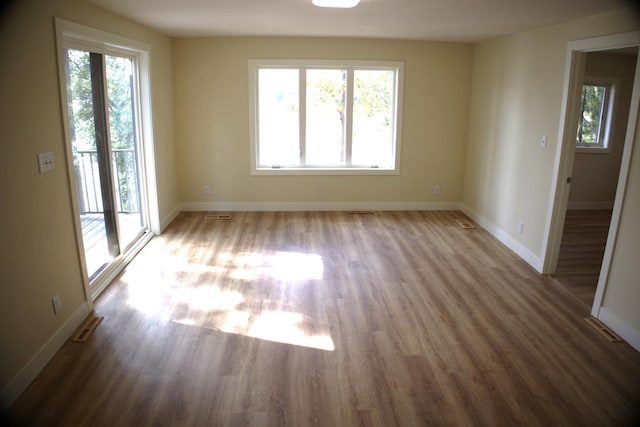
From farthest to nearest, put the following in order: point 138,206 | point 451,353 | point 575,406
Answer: point 138,206, point 451,353, point 575,406

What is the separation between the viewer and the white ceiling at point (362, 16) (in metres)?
3.38

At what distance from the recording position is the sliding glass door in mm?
3621

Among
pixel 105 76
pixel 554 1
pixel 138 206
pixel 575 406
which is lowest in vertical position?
pixel 575 406

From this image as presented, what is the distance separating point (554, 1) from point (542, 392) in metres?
2.62

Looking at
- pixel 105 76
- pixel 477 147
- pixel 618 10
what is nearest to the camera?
pixel 618 10

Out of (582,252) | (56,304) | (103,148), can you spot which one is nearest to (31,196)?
(56,304)

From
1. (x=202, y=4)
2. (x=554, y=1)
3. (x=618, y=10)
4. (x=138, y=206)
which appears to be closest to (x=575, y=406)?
(x=554, y=1)

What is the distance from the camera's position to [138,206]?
16.7 ft

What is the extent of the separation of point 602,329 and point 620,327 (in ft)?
→ 0.39

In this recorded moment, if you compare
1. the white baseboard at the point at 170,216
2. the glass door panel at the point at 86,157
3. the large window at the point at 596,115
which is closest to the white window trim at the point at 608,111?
the large window at the point at 596,115

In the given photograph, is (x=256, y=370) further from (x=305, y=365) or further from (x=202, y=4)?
(x=202, y=4)

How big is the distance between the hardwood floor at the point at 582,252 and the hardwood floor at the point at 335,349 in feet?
0.60

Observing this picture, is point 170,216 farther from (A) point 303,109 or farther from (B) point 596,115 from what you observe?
(B) point 596,115

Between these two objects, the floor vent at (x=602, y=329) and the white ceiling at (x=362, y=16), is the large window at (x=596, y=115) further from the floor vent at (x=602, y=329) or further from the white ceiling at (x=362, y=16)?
the floor vent at (x=602, y=329)
